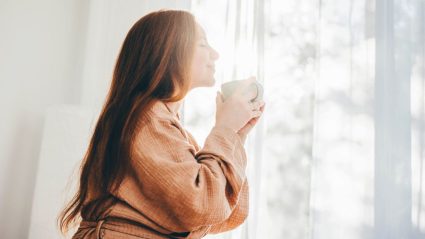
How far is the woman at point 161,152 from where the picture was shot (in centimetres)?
76

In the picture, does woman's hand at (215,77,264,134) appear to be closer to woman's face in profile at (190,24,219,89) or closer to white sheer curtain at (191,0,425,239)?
woman's face in profile at (190,24,219,89)

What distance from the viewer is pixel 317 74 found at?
5.20 ft

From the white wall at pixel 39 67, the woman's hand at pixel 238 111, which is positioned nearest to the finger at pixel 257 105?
the woman's hand at pixel 238 111

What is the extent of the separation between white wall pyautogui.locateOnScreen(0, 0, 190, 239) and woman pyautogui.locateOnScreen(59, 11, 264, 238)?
45.0 inches

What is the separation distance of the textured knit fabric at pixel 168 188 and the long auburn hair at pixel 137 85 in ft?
0.12

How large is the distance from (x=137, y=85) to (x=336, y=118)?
894mm

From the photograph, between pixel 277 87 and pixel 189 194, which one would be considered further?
pixel 277 87

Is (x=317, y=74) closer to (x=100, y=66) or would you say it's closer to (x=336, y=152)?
(x=336, y=152)

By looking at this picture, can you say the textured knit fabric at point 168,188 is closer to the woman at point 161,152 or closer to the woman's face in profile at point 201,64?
the woman at point 161,152

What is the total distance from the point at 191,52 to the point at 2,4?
147 cm

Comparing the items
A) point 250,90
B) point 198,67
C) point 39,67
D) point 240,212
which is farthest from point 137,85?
point 39,67

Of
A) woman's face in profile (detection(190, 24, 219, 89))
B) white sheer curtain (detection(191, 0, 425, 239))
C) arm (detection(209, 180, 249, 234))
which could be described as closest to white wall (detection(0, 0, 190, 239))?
white sheer curtain (detection(191, 0, 425, 239))

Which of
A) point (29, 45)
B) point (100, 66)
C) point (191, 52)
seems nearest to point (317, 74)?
point (191, 52)

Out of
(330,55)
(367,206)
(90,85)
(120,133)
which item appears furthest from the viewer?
(90,85)
